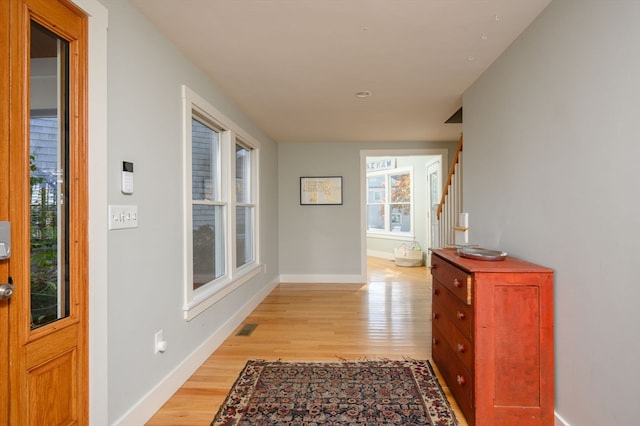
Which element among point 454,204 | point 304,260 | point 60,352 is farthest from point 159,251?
point 304,260

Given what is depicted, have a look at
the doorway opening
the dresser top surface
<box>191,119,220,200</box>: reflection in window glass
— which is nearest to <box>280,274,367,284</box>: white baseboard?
the doorway opening

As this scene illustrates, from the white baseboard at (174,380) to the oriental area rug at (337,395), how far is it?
0.38 metres

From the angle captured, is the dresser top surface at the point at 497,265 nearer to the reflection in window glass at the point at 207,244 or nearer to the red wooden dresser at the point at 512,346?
the red wooden dresser at the point at 512,346

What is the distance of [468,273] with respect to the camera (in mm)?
1812

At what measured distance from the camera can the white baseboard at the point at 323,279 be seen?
5.57m

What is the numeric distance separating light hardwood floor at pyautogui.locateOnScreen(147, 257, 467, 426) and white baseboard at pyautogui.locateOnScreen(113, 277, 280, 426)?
0.15 feet

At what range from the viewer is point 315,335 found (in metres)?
3.23

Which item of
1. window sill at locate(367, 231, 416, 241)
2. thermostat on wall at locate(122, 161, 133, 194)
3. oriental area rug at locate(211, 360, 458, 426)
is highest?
thermostat on wall at locate(122, 161, 133, 194)

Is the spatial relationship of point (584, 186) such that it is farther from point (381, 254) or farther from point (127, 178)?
point (381, 254)

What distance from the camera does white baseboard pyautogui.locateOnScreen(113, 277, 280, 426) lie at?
1822 millimetres

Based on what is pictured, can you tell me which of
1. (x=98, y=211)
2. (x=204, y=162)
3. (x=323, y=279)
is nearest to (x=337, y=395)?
(x=98, y=211)

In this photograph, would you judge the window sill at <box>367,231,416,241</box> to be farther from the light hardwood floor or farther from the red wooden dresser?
the red wooden dresser

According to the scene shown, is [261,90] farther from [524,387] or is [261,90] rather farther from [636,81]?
[524,387]

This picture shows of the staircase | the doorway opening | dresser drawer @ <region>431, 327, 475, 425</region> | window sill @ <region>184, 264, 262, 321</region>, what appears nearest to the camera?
dresser drawer @ <region>431, 327, 475, 425</region>
